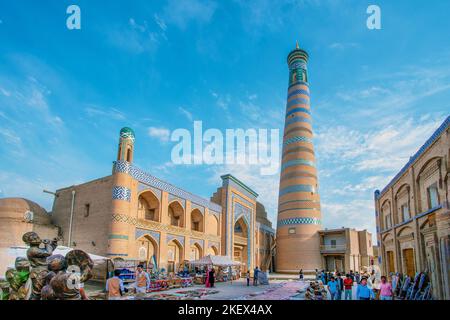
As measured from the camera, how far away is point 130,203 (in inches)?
625

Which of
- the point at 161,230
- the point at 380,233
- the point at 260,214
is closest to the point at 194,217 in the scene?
the point at 161,230

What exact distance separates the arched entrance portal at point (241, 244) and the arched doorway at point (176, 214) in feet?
23.3

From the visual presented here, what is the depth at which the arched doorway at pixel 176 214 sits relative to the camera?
20.1 metres

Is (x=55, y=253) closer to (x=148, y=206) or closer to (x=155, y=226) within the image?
A: (x=155, y=226)

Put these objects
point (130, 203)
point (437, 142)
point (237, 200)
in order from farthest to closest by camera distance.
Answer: point (237, 200) → point (130, 203) → point (437, 142)

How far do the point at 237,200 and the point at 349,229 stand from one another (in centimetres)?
1082

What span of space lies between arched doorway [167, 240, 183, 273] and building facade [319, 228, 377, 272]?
49.8ft

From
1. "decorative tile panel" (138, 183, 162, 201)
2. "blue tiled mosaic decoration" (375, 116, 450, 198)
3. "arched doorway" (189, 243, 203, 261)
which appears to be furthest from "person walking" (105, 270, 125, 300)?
"arched doorway" (189, 243, 203, 261)

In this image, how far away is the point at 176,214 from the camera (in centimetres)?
2050

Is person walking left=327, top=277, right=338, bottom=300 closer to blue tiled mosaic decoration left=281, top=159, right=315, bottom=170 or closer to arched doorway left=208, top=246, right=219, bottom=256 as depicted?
arched doorway left=208, top=246, right=219, bottom=256

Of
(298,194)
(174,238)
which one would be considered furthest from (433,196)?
(298,194)

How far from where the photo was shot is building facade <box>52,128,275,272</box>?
15281mm
